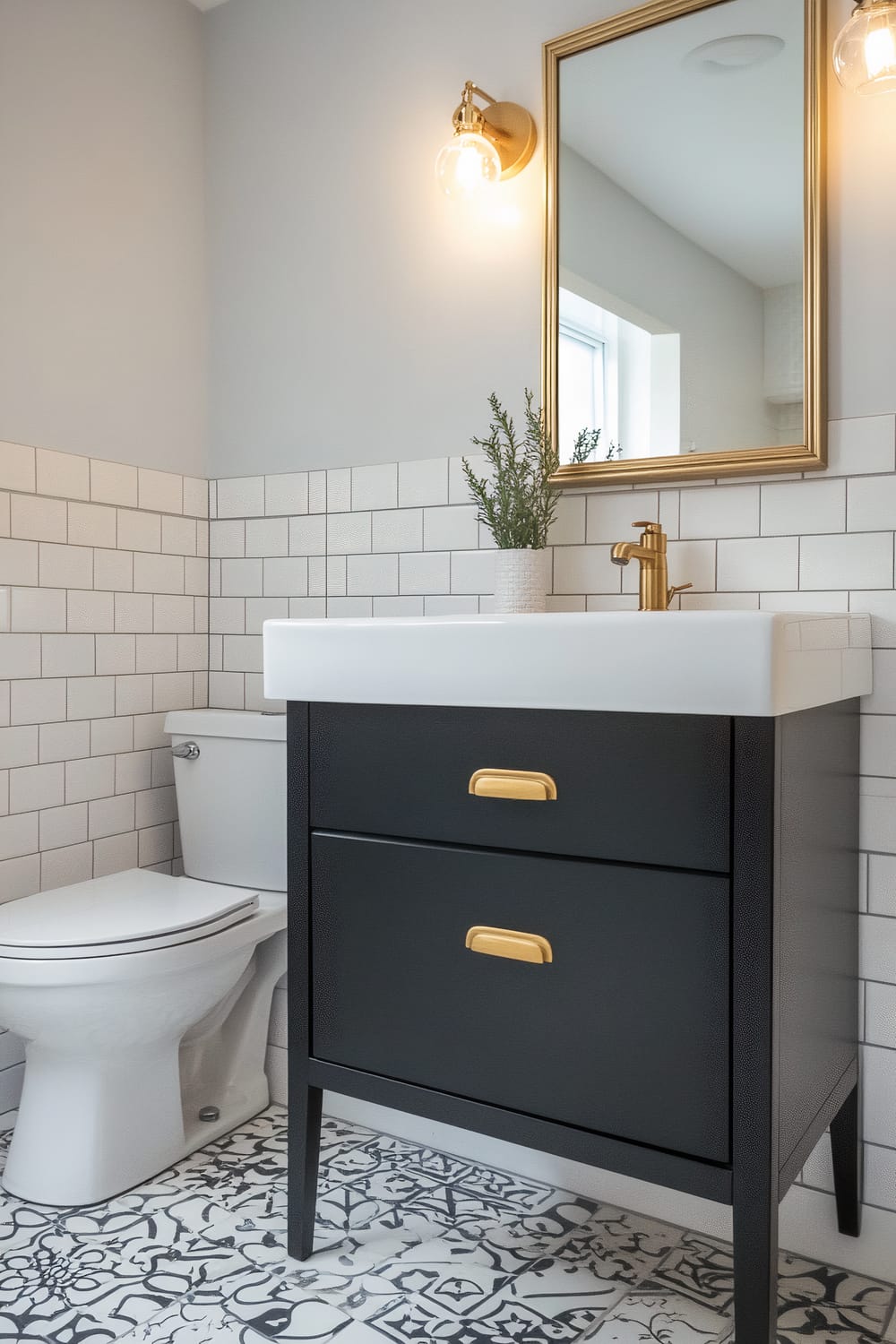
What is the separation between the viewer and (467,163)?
5.96ft

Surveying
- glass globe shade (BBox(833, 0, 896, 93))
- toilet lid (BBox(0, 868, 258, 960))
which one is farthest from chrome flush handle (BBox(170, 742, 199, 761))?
glass globe shade (BBox(833, 0, 896, 93))

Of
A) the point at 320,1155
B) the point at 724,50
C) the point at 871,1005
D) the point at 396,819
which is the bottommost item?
the point at 320,1155

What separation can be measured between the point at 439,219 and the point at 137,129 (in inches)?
29.1

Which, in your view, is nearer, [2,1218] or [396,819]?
[396,819]

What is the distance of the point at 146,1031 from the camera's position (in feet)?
5.55

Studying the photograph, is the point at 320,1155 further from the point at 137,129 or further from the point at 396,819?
Result: the point at 137,129

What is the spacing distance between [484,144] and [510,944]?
1383mm

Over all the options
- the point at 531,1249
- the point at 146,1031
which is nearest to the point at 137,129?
the point at 146,1031

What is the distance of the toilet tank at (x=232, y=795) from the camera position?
6.61ft

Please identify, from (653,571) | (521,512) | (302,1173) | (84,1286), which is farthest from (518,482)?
(84,1286)

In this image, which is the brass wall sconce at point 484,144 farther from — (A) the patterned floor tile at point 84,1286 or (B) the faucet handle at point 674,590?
(A) the patterned floor tile at point 84,1286

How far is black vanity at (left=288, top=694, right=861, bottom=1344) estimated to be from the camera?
3.76 feet

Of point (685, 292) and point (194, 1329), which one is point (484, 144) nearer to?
point (685, 292)

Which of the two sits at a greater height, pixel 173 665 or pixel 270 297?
pixel 270 297
